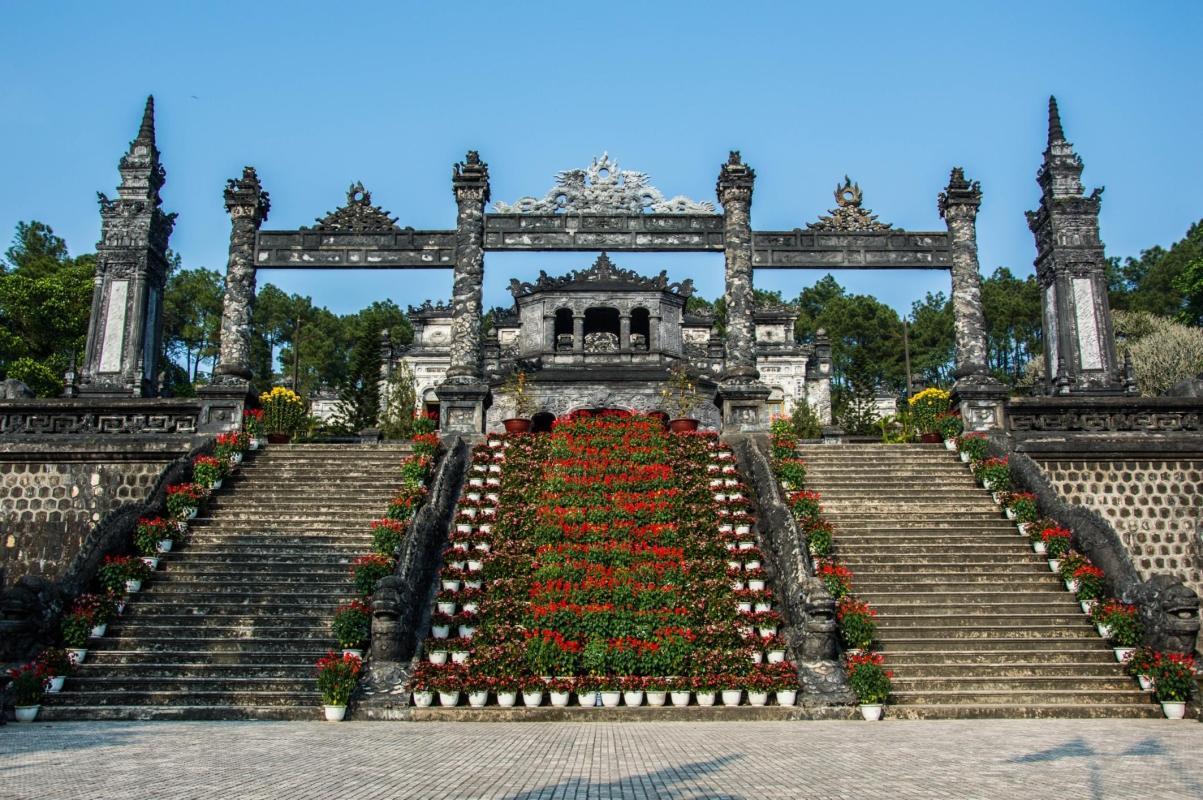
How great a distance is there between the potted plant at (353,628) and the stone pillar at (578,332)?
25.0 m

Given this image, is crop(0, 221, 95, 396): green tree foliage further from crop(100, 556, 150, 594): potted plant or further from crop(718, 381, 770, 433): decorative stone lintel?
crop(718, 381, 770, 433): decorative stone lintel

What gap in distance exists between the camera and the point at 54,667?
33.6 feet

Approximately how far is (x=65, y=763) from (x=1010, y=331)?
58.3 meters

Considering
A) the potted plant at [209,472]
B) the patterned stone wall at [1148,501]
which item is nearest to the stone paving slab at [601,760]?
the potted plant at [209,472]

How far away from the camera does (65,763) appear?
6.86 m

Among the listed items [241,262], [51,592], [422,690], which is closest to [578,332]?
[241,262]

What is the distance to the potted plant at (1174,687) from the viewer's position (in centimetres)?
1000

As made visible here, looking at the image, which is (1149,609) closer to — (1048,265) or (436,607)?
(436,607)

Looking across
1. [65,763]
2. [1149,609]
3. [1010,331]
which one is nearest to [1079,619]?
[1149,609]

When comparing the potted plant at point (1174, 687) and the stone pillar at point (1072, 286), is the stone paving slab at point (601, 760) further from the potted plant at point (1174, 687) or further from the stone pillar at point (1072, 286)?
the stone pillar at point (1072, 286)

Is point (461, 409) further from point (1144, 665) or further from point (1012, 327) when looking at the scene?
point (1012, 327)

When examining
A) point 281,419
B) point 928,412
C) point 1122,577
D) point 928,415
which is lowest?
point 1122,577

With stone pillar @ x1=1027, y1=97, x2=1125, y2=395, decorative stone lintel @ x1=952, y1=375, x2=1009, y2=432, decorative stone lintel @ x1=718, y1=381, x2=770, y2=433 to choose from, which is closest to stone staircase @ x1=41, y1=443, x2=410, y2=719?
decorative stone lintel @ x1=718, y1=381, x2=770, y2=433

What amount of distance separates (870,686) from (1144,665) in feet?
10.8
